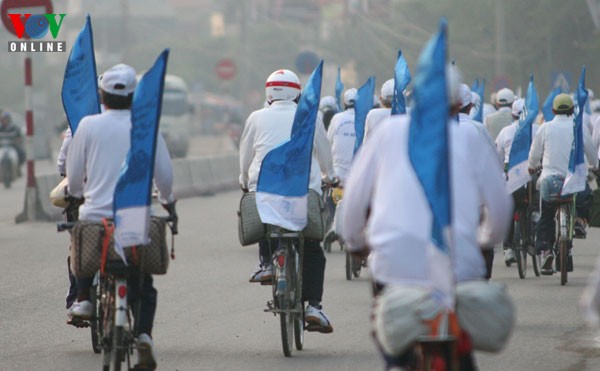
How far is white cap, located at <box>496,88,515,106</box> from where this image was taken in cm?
1961

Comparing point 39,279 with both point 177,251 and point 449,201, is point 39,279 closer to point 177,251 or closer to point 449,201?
point 177,251

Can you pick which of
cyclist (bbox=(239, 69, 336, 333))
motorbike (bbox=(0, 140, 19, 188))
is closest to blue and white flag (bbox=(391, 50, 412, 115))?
cyclist (bbox=(239, 69, 336, 333))

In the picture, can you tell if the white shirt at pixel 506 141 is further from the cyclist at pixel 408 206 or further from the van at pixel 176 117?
the van at pixel 176 117

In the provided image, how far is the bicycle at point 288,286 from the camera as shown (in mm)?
9703

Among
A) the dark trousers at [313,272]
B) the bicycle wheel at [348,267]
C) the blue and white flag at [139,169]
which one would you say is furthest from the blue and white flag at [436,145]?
the bicycle wheel at [348,267]

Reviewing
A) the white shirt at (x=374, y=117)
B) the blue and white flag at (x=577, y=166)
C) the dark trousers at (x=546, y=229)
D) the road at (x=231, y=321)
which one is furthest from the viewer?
the dark trousers at (x=546, y=229)

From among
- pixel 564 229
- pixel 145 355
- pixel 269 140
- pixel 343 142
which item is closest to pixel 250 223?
pixel 269 140

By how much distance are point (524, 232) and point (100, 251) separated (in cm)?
839

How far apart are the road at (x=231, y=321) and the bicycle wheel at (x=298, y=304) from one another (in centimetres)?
11

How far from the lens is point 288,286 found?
976 cm

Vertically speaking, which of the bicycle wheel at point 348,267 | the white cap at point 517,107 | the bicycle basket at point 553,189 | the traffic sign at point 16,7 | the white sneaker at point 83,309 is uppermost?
the traffic sign at point 16,7

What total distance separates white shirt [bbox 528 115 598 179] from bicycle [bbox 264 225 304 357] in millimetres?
5212

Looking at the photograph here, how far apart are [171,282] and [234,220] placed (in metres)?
8.34

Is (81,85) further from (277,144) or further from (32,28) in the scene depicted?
(32,28)
